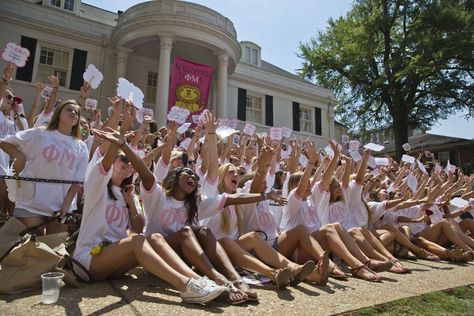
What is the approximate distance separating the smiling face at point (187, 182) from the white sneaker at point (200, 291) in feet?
3.21

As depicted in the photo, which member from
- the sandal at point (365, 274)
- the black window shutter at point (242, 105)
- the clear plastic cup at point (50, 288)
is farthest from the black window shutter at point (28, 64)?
the sandal at point (365, 274)

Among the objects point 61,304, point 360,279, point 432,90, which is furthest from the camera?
point 432,90

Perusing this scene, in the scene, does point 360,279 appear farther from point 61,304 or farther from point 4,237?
point 4,237

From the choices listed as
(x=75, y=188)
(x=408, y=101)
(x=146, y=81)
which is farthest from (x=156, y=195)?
(x=408, y=101)

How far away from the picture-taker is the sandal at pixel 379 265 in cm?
387

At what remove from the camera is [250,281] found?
10.4 ft

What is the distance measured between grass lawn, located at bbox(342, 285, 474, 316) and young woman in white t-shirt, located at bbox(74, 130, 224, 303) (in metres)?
1.24

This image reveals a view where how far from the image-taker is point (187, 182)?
3217 mm

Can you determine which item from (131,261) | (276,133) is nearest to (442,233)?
(276,133)

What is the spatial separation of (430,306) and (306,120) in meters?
Result: 19.8

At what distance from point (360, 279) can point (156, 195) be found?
7.78 ft

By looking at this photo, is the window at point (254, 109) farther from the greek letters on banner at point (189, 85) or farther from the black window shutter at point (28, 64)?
the black window shutter at point (28, 64)

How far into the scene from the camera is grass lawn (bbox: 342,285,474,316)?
2656mm

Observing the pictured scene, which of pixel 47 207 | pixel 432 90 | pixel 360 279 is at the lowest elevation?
pixel 360 279
